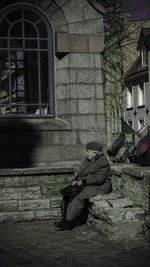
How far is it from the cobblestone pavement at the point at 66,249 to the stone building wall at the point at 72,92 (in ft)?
6.84

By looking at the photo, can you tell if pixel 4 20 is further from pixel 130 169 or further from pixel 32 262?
pixel 32 262

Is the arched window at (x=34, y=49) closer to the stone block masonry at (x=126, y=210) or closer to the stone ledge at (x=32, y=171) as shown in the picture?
the stone ledge at (x=32, y=171)

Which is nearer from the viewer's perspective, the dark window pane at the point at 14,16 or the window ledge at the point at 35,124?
the window ledge at the point at 35,124

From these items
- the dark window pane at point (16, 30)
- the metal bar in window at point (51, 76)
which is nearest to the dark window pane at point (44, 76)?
→ the metal bar in window at point (51, 76)

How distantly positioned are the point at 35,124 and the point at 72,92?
0.96 m

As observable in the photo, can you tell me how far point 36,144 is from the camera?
866 centimetres

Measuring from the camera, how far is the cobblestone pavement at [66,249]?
16.2 ft

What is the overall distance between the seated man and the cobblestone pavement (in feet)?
0.74

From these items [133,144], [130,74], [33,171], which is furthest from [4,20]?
[130,74]

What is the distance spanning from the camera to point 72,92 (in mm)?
8812

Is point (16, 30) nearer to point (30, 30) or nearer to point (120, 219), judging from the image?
point (30, 30)

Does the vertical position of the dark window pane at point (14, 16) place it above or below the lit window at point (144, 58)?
below

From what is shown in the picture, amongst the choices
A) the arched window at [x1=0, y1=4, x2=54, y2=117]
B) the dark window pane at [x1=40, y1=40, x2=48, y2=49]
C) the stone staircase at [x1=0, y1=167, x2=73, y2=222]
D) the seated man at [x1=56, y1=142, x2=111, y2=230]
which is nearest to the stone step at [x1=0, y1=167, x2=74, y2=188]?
the stone staircase at [x1=0, y1=167, x2=73, y2=222]

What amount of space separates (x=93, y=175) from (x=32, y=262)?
2340mm
